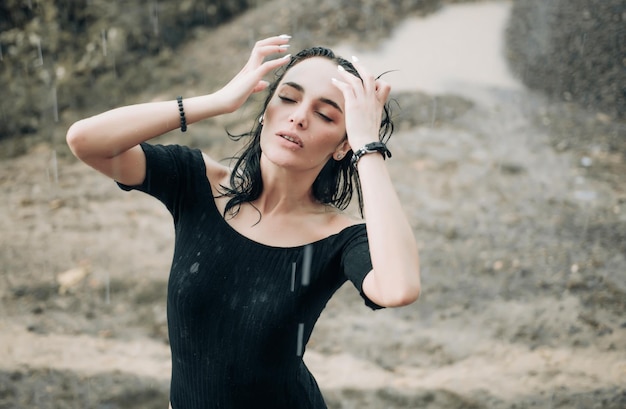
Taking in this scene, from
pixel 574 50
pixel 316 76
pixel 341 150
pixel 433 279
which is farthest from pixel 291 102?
pixel 574 50

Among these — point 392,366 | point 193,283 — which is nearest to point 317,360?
point 392,366

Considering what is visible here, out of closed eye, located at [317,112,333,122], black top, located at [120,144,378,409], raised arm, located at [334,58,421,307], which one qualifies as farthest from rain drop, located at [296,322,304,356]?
closed eye, located at [317,112,333,122]

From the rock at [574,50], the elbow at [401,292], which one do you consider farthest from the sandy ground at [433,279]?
the elbow at [401,292]

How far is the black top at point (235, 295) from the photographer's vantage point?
195cm

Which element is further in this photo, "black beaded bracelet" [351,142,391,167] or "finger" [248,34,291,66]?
"finger" [248,34,291,66]

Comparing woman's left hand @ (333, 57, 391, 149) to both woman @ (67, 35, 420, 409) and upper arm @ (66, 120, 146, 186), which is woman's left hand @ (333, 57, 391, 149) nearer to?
woman @ (67, 35, 420, 409)

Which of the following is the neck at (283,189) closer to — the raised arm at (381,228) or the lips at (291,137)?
the lips at (291,137)

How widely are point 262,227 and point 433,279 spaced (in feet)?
12.0

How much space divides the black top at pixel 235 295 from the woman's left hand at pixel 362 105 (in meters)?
0.33

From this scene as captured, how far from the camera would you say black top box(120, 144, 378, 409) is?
1.95 m

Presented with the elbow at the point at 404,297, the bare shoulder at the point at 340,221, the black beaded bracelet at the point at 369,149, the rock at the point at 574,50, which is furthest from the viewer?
the rock at the point at 574,50

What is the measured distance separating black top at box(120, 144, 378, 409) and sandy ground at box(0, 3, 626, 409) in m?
2.33

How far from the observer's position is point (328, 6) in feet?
31.1

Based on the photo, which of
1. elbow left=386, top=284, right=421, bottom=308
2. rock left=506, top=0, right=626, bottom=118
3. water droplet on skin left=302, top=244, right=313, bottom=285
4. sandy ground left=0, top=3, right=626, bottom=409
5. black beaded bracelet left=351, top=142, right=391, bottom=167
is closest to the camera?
elbow left=386, top=284, right=421, bottom=308
